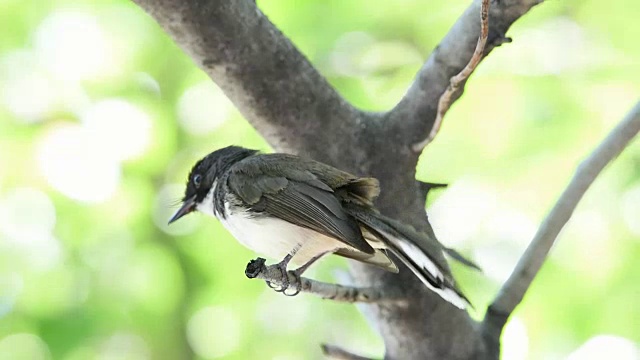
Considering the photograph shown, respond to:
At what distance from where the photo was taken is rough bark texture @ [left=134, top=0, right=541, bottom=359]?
6.96 ft

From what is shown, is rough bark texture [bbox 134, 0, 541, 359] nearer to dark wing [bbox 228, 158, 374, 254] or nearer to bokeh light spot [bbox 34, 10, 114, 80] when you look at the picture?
dark wing [bbox 228, 158, 374, 254]

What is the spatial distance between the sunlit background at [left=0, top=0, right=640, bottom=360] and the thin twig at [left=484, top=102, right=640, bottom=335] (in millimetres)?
1616

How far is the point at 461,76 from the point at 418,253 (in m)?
0.48

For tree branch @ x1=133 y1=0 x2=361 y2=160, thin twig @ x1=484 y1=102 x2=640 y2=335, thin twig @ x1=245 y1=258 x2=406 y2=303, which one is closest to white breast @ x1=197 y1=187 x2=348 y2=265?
thin twig @ x1=245 y1=258 x2=406 y2=303

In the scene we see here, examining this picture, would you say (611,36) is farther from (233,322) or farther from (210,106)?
(233,322)

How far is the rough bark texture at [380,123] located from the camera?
212 cm

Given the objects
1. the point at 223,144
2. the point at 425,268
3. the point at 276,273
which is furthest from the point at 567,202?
the point at 223,144

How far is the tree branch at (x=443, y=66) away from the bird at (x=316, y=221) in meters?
0.27

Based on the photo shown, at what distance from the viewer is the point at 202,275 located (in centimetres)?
465

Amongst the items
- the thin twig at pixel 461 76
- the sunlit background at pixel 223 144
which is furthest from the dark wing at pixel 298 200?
the sunlit background at pixel 223 144

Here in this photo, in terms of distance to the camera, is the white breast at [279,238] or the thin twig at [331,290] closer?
the thin twig at [331,290]

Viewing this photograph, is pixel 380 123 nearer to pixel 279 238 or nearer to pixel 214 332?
pixel 279 238

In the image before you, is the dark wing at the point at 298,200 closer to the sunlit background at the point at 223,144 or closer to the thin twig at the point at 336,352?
the thin twig at the point at 336,352

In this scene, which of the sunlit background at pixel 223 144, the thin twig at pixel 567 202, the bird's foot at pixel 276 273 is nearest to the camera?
the bird's foot at pixel 276 273
